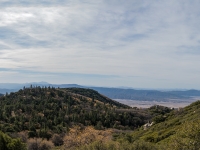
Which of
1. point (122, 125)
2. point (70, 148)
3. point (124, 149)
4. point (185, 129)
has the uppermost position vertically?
point (185, 129)

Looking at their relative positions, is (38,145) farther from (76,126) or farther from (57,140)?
(76,126)

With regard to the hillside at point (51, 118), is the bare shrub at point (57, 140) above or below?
below

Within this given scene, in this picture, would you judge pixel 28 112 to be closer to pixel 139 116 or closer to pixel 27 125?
pixel 27 125


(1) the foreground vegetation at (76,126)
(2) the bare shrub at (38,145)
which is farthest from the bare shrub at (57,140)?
(2) the bare shrub at (38,145)

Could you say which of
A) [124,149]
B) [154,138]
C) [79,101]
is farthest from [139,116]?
[124,149]

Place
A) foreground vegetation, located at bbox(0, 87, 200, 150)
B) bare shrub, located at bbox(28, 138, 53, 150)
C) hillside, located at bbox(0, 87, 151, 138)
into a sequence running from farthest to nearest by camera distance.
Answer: hillside, located at bbox(0, 87, 151, 138)
bare shrub, located at bbox(28, 138, 53, 150)
foreground vegetation, located at bbox(0, 87, 200, 150)

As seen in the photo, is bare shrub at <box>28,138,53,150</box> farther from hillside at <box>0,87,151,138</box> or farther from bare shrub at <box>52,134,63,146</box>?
hillside at <box>0,87,151,138</box>

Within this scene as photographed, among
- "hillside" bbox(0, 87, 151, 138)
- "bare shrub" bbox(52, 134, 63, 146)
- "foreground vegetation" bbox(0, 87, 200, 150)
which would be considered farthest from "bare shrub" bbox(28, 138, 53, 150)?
"hillside" bbox(0, 87, 151, 138)

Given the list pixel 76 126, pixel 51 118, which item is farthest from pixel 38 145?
pixel 51 118

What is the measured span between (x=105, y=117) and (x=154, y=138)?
73.2 metres

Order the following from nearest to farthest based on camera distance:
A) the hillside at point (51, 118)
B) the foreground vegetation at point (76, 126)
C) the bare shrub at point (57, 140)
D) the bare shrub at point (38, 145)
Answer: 1. the foreground vegetation at point (76, 126)
2. the bare shrub at point (38, 145)
3. the bare shrub at point (57, 140)
4. the hillside at point (51, 118)

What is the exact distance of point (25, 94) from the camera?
179500mm

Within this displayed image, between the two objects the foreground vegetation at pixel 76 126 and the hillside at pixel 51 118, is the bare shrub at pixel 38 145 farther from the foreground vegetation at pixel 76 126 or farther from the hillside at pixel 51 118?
the hillside at pixel 51 118

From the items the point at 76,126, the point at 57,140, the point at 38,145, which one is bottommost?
the point at 57,140
